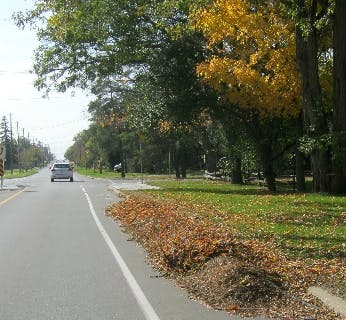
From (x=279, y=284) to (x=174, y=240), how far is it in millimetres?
3311

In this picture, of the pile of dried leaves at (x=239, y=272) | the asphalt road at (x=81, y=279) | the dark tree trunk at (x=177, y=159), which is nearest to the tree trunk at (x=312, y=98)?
the asphalt road at (x=81, y=279)

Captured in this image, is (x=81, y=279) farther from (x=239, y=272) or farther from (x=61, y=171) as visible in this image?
(x=61, y=171)

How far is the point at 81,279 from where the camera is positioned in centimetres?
889

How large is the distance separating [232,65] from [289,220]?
11388mm

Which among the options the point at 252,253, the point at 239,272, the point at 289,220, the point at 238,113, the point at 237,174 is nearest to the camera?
the point at 239,272

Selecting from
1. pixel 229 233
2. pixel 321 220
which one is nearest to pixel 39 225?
pixel 229 233

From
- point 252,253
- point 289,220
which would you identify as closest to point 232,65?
point 289,220

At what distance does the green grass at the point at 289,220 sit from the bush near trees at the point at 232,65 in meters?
4.54

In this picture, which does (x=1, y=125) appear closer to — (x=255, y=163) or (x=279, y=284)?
(x=255, y=163)

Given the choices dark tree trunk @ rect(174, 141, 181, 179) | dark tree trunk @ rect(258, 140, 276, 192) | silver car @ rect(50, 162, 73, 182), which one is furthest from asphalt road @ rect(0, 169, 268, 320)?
dark tree trunk @ rect(174, 141, 181, 179)

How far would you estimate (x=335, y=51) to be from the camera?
22.1 meters

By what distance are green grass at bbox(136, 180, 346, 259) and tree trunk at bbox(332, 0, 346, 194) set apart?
3274 millimetres

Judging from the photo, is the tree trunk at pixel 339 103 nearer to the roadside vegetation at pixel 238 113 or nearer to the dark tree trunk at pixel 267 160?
the roadside vegetation at pixel 238 113

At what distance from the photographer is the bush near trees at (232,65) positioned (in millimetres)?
22828
